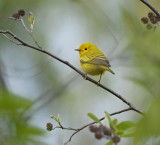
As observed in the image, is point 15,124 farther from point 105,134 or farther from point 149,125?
point 149,125

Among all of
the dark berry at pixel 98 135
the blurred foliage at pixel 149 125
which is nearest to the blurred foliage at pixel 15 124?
the dark berry at pixel 98 135

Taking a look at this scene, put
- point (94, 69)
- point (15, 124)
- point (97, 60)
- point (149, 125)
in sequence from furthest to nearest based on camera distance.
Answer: point (97, 60) → point (94, 69) → point (15, 124) → point (149, 125)

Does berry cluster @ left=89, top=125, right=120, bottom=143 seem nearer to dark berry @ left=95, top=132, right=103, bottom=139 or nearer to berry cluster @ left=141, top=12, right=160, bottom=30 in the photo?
dark berry @ left=95, top=132, right=103, bottom=139

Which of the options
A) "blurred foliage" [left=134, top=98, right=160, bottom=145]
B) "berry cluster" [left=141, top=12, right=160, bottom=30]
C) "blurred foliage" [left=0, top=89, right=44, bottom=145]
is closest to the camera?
"blurred foliage" [left=134, top=98, right=160, bottom=145]

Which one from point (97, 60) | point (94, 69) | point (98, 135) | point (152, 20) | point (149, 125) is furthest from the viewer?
point (97, 60)

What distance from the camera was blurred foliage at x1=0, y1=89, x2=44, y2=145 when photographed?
312 cm

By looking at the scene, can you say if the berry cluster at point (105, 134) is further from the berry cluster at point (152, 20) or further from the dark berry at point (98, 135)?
the berry cluster at point (152, 20)

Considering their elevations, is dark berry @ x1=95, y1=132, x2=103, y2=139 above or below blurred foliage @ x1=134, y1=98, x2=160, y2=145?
above

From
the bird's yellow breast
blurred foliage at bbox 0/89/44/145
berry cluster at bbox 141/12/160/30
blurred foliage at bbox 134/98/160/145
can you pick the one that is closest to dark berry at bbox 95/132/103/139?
blurred foliage at bbox 134/98/160/145

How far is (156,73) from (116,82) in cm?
493

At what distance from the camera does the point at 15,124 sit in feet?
11.4

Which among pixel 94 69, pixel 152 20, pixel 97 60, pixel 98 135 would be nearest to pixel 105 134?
pixel 98 135

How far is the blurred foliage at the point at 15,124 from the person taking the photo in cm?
312

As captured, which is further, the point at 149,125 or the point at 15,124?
the point at 15,124
